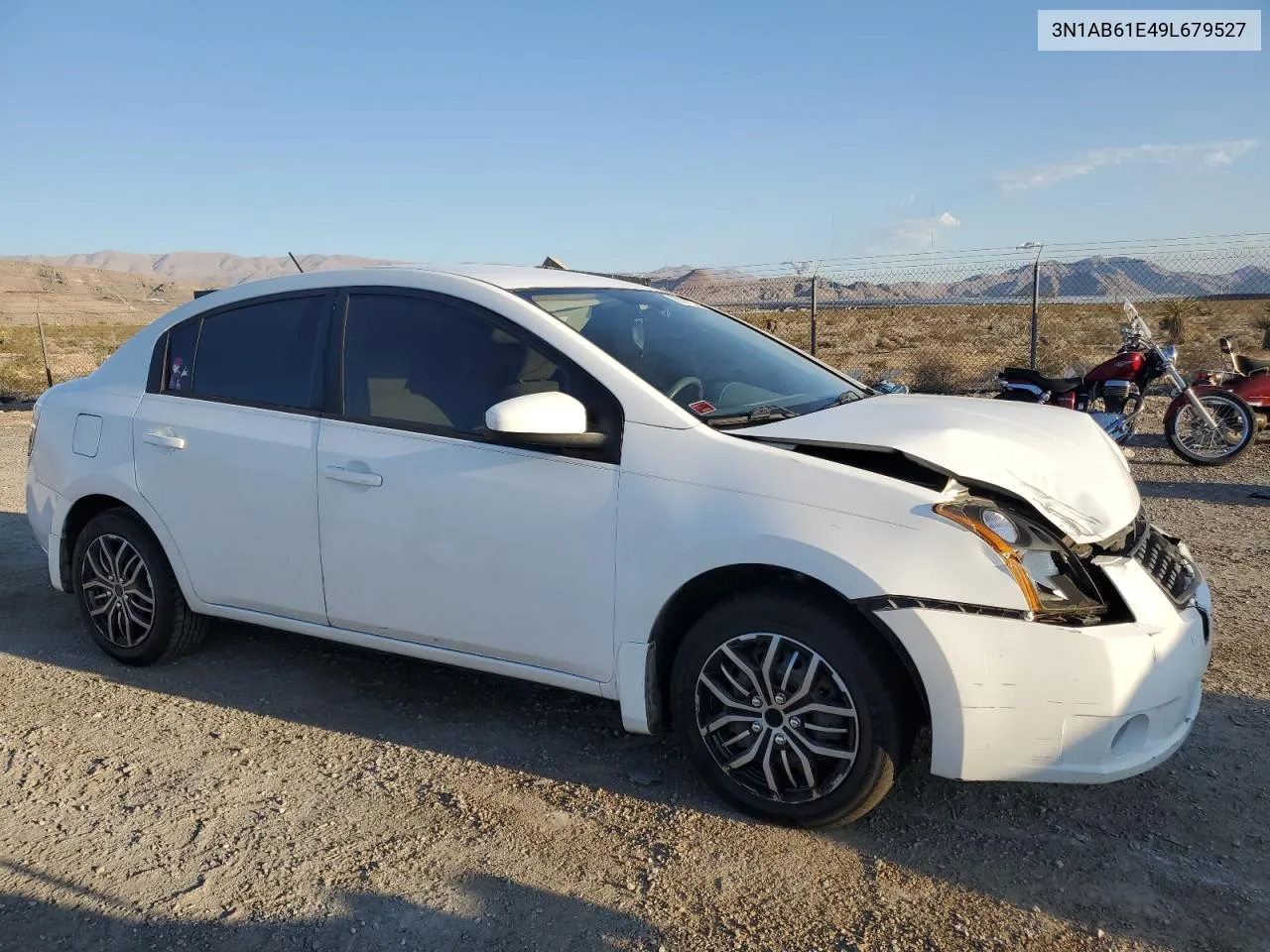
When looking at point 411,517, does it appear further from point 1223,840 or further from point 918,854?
point 1223,840

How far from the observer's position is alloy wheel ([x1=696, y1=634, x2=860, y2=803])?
2973mm

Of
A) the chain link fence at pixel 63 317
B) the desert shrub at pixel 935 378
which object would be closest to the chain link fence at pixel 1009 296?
the desert shrub at pixel 935 378

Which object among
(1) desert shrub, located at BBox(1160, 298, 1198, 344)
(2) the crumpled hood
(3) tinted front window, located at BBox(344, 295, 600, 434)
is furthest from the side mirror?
(1) desert shrub, located at BBox(1160, 298, 1198, 344)

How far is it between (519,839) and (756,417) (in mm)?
1571

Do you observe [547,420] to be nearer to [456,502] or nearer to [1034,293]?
[456,502]

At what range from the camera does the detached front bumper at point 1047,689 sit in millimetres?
2721

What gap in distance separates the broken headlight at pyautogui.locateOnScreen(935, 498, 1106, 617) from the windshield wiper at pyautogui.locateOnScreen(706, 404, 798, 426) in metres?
0.80

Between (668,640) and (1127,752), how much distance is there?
138 cm

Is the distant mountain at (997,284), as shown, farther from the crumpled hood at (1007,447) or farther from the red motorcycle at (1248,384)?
the crumpled hood at (1007,447)

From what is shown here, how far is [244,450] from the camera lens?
4.02m

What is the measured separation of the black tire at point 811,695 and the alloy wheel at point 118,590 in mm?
2642

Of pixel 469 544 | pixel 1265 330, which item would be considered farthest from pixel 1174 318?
pixel 469 544

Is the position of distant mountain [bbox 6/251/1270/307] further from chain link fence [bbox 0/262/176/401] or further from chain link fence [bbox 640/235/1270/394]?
chain link fence [bbox 0/262/176/401]

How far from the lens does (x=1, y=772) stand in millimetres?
3631
